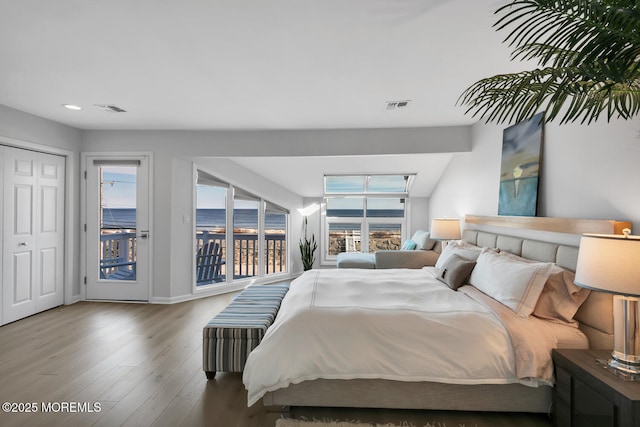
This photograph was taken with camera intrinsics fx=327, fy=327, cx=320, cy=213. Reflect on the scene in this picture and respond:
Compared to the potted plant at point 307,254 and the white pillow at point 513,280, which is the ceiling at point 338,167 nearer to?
the potted plant at point 307,254

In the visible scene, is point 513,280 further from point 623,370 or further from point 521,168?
point 521,168

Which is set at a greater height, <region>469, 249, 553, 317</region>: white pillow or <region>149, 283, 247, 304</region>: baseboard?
<region>469, 249, 553, 317</region>: white pillow

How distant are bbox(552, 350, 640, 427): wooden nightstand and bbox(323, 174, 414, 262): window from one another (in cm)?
459

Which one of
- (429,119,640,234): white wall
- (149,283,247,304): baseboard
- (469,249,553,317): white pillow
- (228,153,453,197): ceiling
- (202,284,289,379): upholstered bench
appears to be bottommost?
(149,283,247,304): baseboard

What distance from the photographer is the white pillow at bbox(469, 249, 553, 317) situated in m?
2.01

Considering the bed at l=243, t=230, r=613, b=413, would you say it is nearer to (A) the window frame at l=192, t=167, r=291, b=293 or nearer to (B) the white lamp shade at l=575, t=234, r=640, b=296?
(B) the white lamp shade at l=575, t=234, r=640, b=296

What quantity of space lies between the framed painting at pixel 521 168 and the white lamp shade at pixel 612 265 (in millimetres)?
1250

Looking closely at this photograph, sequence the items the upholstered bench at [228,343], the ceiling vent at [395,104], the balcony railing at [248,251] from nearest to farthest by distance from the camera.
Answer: the upholstered bench at [228,343] → the ceiling vent at [395,104] → the balcony railing at [248,251]

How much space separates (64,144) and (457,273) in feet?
15.9

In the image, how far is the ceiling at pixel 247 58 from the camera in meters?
1.80

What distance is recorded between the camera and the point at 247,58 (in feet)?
7.63

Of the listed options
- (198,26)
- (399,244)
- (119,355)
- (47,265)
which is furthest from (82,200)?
(399,244)

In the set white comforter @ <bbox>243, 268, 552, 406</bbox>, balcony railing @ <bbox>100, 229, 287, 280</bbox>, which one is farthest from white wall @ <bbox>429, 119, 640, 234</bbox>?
balcony railing @ <bbox>100, 229, 287, 280</bbox>

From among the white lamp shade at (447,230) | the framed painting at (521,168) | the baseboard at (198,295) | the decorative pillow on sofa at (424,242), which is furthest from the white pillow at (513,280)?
the baseboard at (198,295)
